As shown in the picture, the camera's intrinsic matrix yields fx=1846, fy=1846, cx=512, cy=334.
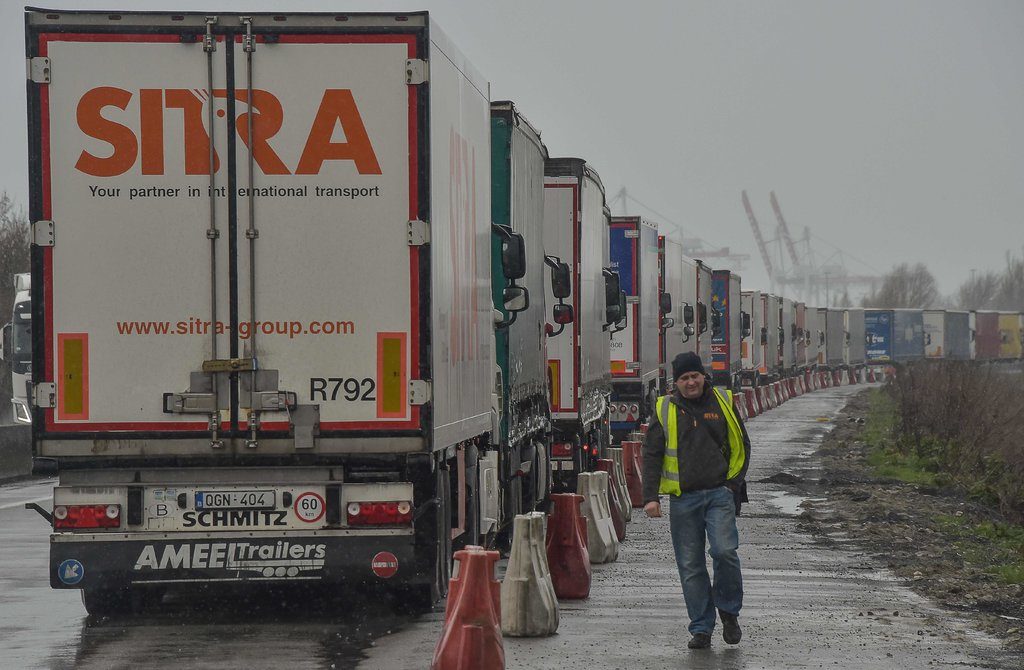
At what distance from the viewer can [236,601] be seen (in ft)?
39.7

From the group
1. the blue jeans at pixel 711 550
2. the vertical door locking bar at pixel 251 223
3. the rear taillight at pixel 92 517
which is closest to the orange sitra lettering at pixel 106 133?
the vertical door locking bar at pixel 251 223

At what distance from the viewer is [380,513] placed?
34.6 feet

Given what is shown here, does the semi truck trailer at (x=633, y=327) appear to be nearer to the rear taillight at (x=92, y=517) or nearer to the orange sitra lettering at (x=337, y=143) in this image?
the orange sitra lettering at (x=337, y=143)

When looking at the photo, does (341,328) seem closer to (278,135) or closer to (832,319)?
(278,135)

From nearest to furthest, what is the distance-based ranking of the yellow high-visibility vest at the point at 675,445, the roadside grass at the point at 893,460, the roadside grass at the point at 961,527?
the yellow high-visibility vest at the point at 675,445 < the roadside grass at the point at 961,527 < the roadside grass at the point at 893,460

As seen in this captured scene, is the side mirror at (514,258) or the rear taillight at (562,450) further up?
the side mirror at (514,258)

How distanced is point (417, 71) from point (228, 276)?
62.2 inches

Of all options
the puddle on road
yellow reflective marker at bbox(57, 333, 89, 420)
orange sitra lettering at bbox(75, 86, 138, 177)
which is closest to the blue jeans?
yellow reflective marker at bbox(57, 333, 89, 420)

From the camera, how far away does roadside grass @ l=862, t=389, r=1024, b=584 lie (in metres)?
15.0

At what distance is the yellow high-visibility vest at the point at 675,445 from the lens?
1062cm

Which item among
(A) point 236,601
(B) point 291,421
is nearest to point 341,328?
(B) point 291,421

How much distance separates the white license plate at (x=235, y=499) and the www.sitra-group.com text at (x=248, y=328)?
89 cm

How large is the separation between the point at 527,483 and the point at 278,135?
22.5 ft

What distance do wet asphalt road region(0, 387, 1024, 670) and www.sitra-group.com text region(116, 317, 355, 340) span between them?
175 centimetres
